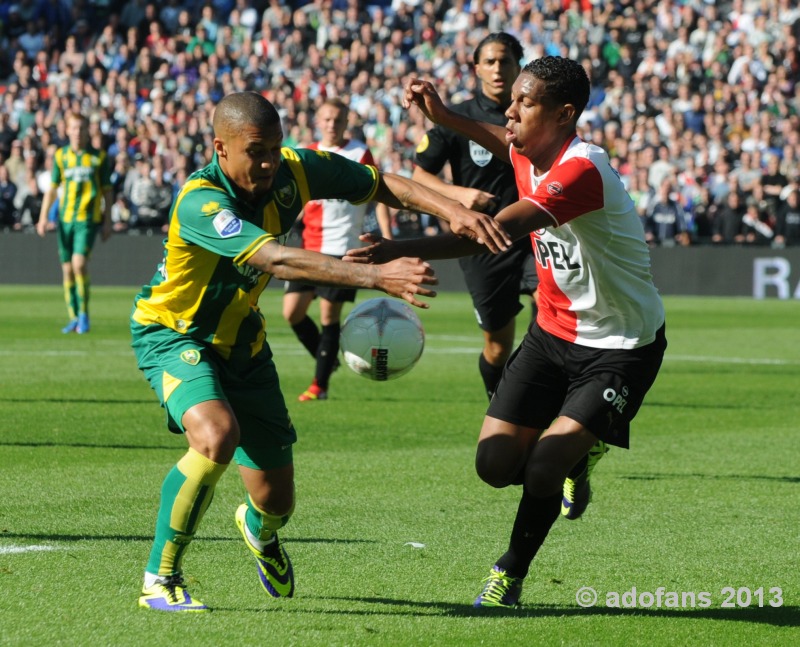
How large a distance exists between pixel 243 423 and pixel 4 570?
3.92 ft

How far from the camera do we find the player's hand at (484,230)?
495cm

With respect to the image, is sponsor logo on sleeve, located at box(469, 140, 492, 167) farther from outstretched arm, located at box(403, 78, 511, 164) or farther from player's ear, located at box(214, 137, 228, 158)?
player's ear, located at box(214, 137, 228, 158)

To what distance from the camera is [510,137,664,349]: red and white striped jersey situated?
545 cm

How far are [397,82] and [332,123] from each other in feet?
65.2

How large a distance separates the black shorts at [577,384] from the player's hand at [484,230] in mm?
835

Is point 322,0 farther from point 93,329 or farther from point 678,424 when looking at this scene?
point 678,424

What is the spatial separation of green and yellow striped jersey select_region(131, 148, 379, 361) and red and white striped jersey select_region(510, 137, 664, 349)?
1.03 m

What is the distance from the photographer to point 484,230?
195 inches

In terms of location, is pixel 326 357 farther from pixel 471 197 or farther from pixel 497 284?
pixel 471 197

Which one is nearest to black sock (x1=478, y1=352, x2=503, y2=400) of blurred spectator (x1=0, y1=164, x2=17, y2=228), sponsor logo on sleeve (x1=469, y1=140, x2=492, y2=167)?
sponsor logo on sleeve (x1=469, y1=140, x2=492, y2=167)

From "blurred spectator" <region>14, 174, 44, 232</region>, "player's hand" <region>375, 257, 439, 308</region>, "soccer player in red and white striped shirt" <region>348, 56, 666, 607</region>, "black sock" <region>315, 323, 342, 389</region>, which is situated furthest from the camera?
"blurred spectator" <region>14, 174, 44, 232</region>

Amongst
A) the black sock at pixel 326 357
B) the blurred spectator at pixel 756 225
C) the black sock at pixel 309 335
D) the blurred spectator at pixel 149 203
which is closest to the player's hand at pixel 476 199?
the black sock at pixel 326 357

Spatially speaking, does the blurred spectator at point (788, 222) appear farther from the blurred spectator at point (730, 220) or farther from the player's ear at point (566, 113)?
the player's ear at point (566, 113)

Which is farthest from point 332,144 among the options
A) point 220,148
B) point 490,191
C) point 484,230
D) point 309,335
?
point 484,230
